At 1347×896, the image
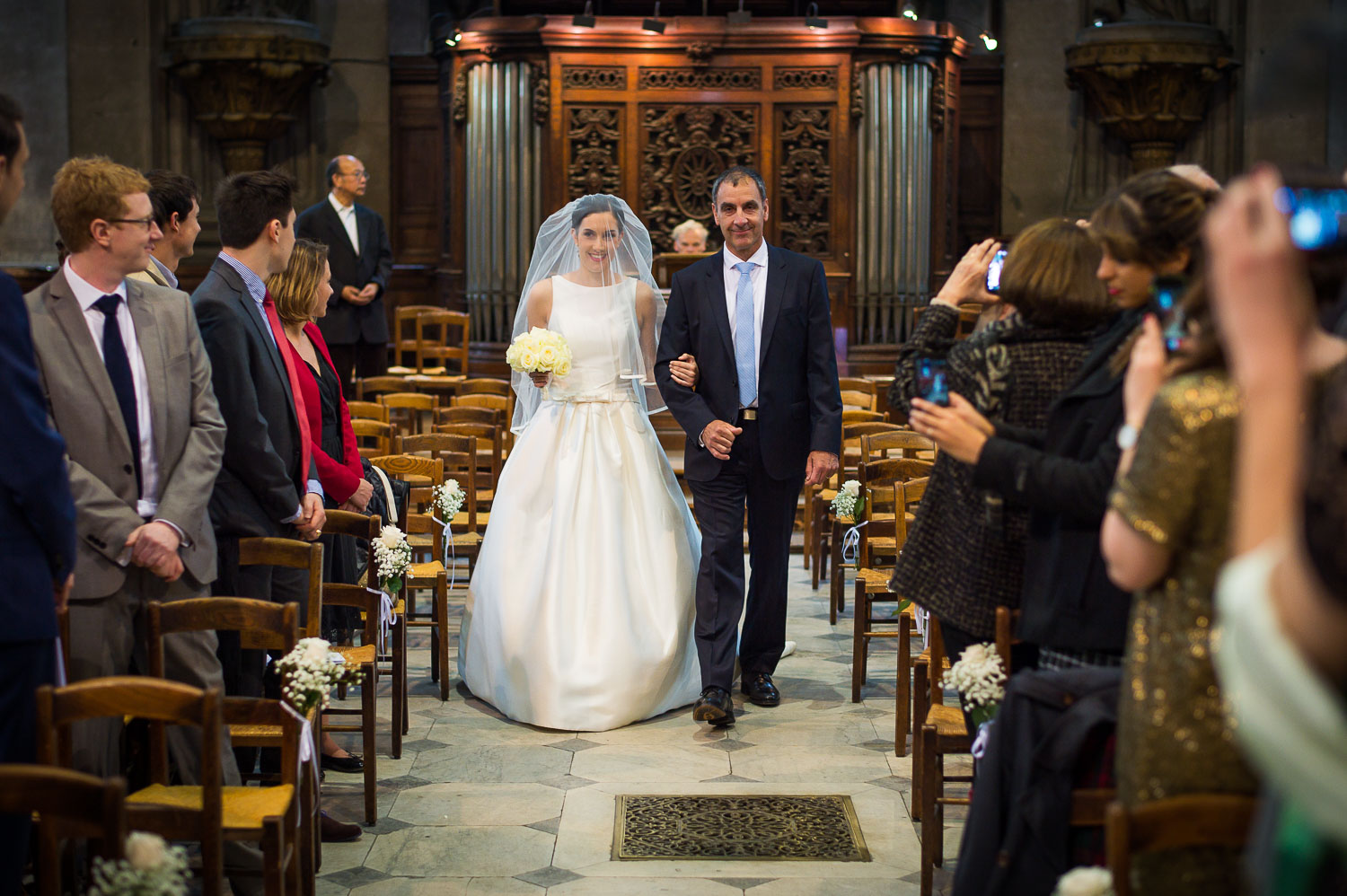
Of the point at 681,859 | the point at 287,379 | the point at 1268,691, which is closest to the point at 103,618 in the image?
the point at 287,379

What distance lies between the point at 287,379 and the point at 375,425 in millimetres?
2374

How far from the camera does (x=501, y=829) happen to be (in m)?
4.05

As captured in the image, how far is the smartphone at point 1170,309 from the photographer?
7.66 feet

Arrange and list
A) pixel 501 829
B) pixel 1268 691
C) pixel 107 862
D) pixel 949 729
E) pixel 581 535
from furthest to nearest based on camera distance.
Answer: pixel 581 535 → pixel 501 829 → pixel 949 729 → pixel 107 862 → pixel 1268 691

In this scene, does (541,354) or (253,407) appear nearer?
(253,407)

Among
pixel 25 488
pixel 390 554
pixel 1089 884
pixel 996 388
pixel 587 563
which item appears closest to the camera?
pixel 1089 884

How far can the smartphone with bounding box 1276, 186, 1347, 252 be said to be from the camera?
175 centimetres

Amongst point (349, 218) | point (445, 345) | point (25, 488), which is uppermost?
point (349, 218)

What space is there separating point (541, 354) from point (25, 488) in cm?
258

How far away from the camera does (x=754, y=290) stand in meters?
5.16

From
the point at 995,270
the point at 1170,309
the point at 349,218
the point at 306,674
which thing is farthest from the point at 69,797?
the point at 349,218

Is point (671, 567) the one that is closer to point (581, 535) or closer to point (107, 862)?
point (581, 535)

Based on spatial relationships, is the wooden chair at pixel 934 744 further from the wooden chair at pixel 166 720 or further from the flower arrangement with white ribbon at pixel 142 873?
the flower arrangement with white ribbon at pixel 142 873

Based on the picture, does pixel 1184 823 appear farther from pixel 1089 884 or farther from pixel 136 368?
pixel 136 368
